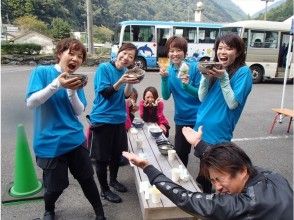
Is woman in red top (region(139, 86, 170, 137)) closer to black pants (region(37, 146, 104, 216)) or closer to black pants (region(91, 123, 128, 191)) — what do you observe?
black pants (region(91, 123, 128, 191))

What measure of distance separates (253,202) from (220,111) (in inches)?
45.9

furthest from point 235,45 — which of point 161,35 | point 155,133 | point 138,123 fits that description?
point 161,35

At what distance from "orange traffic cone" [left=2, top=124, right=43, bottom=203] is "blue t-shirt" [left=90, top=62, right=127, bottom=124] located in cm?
90

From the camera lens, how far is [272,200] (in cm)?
131

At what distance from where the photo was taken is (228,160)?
1.45m

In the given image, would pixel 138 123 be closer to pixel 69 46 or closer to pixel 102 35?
pixel 69 46

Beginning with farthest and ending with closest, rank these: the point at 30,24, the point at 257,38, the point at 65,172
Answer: the point at 30,24, the point at 257,38, the point at 65,172

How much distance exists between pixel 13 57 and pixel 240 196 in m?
18.4

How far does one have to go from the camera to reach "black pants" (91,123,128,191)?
309 centimetres

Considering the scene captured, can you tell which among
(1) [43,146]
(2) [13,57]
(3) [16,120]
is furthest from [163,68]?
(2) [13,57]

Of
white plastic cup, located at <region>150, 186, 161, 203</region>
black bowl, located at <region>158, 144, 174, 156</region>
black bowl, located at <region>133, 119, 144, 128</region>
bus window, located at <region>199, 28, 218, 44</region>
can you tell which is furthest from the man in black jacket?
bus window, located at <region>199, 28, 218, 44</region>

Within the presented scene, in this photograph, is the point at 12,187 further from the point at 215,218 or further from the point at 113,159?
the point at 215,218

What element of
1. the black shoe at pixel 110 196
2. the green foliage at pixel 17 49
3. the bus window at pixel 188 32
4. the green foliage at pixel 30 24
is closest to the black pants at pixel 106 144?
the black shoe at pixel 110 196

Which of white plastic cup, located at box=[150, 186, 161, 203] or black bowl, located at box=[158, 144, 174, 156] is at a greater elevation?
black bowl, located at box=[158, 144, 174, 156]
